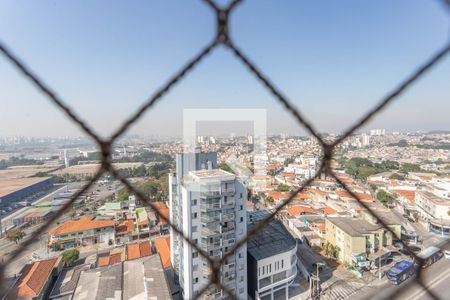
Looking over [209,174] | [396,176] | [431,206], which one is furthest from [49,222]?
[396,176]

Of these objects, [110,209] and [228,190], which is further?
[110,209]

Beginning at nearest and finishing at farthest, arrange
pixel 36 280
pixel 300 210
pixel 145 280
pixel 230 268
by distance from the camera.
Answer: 1. pixel 230 268
2. pixel 145 280
3. pixel 36 280
4. pixel 300 210

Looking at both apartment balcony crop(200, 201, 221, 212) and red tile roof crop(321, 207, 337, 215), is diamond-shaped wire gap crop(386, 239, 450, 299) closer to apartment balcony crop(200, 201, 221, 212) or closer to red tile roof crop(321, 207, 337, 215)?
apartment balcony crop(200, 201, 221, 212)

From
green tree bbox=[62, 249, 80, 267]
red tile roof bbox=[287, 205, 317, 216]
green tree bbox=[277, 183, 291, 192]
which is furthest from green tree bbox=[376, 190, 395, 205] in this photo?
green tree bbox=[62, 249, 80, 267]

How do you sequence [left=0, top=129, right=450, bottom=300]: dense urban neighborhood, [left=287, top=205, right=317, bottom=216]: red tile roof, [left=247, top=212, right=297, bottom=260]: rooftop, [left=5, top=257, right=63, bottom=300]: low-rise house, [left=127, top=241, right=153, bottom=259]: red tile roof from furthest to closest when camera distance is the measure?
[left=287, top=205, right=317, bottom=216]: red tile roof < [left=127, top=241, right=153, bottom=259]: red tile roof < [left=247, top=212, right=297, bottom=260]: rooftop < [left=5, top=257, right=63, bottom=300]: low-rise house < [left=0, top=129, right=450, bottom=300]: dense urban neighborhood

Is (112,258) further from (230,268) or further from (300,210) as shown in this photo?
(300,210)

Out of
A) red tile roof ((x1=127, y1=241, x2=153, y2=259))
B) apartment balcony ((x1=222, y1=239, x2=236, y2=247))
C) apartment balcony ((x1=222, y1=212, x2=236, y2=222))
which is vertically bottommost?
red tile roof ((x1=127, y1=241, x2=153, y2=259))

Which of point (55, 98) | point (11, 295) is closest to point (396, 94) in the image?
point (55, 98)
